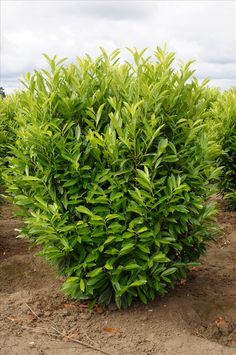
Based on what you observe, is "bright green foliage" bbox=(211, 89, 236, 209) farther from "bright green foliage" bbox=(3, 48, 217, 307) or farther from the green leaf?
the green leaf

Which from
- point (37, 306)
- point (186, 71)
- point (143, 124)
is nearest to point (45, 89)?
point (143, 124)

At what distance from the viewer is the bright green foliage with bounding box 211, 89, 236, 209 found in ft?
26.1

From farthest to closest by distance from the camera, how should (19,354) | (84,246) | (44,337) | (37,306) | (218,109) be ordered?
(218,109) < (37,306) < (84,246) < (44,337) < (19,354)

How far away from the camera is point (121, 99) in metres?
4.13

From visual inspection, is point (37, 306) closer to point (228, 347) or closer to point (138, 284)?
point (138, 284)

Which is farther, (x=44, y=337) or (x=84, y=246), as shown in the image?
(x=84, y=246)

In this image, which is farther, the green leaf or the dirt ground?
the green leaf

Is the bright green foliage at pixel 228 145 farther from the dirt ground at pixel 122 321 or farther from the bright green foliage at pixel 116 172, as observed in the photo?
the bright green foliage at pixel 116 172

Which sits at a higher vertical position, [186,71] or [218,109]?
[186,71]

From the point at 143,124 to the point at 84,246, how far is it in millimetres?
1269

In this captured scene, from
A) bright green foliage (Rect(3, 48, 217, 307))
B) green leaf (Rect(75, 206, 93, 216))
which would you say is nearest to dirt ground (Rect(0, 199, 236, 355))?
bright green foliage (Rect(3, 48, 217, 307))

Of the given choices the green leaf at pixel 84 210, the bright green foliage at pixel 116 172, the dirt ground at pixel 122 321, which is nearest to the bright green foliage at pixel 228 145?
the dirt ground at pixel 122 321

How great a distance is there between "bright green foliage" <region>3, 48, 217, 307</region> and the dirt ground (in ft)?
0.69

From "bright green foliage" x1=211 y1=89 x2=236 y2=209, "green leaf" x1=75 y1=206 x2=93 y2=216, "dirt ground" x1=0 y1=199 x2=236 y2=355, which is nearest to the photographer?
"dirt ground" x1=0 y1=199 x2=236 y2=355
